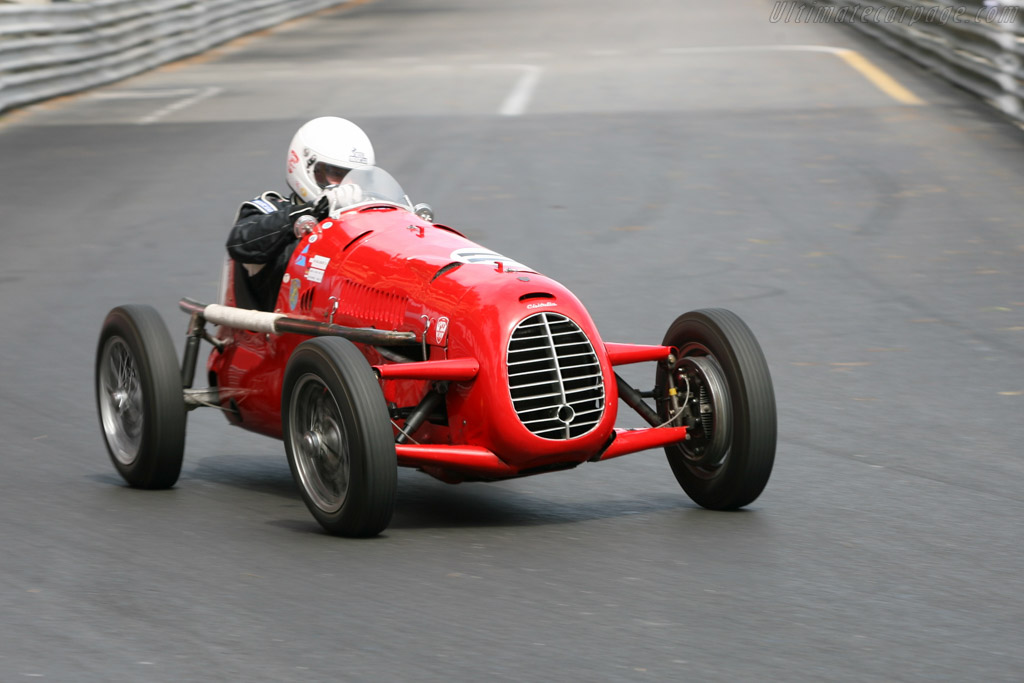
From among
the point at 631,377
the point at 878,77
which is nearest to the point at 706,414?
the point at 631,377

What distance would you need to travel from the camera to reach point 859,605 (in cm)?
525

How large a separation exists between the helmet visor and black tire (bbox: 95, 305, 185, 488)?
1.00 metres

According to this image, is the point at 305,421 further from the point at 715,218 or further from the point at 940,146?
the point at 940,146

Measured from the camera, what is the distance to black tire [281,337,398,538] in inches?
228

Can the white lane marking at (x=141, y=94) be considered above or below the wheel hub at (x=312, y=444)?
below

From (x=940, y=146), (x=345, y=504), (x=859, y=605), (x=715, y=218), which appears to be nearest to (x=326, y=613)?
(x=345, y=504)

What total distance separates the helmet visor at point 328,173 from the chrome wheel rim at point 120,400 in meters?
1.18

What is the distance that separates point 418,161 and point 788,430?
8.72 metres

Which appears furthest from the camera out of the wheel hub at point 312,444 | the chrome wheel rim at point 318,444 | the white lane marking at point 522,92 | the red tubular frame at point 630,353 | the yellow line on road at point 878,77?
the yellow line on road at point 878,77

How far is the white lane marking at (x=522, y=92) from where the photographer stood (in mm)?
19722

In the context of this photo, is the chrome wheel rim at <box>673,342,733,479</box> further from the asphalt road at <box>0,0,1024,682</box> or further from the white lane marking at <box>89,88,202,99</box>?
the white lane marking at <box>89,88,202,99</box>

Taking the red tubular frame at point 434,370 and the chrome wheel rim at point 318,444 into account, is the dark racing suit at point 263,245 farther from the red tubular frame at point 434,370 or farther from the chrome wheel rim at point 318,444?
the red tubular frame at point 434,370

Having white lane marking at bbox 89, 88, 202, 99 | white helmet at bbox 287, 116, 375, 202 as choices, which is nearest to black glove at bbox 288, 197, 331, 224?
white helmet at bbox 287, 116, 375, 202

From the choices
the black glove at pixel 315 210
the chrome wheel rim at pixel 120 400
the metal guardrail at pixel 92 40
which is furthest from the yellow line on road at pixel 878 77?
the chrome wheel rim at pixel 120 400
